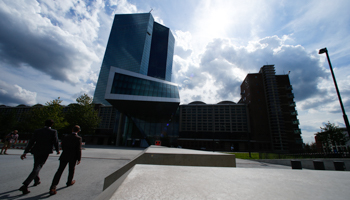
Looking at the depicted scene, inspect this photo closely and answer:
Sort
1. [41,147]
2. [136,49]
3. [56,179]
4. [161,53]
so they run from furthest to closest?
[161,53] < [136,49] < [41,147] < [56,179]

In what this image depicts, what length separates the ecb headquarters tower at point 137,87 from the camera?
29.2 metres

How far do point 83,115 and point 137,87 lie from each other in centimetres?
1155

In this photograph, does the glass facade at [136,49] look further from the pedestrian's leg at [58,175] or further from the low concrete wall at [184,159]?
the pedestrian's leg at [58,175]

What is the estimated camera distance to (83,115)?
2642 cm

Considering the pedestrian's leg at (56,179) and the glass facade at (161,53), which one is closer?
the pedestrian's leg at (56,179)

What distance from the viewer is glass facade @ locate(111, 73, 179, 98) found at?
28811 mm

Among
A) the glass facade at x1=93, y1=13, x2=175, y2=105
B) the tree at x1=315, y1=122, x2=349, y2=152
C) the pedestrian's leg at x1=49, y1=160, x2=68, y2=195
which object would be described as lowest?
the pedestrian's leg at x1=49, y1=160, x2=68, y2=195

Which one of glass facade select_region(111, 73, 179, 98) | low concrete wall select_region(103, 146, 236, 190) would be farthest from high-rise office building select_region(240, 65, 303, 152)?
low concrete wall select_region(103, 146, 236, 190)

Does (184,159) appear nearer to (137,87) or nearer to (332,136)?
(137,87)

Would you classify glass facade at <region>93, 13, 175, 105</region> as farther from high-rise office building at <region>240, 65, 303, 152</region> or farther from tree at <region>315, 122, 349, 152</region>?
tree at <region>315, 122, 349, 152</region>

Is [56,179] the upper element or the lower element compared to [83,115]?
lower

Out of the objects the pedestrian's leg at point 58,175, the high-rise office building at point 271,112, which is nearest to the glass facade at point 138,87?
the pedestrian's leg at point 58,175

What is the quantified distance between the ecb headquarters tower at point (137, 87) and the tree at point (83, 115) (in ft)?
13.5

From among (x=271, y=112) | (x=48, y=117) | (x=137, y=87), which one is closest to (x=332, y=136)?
(x=271, y=112)
